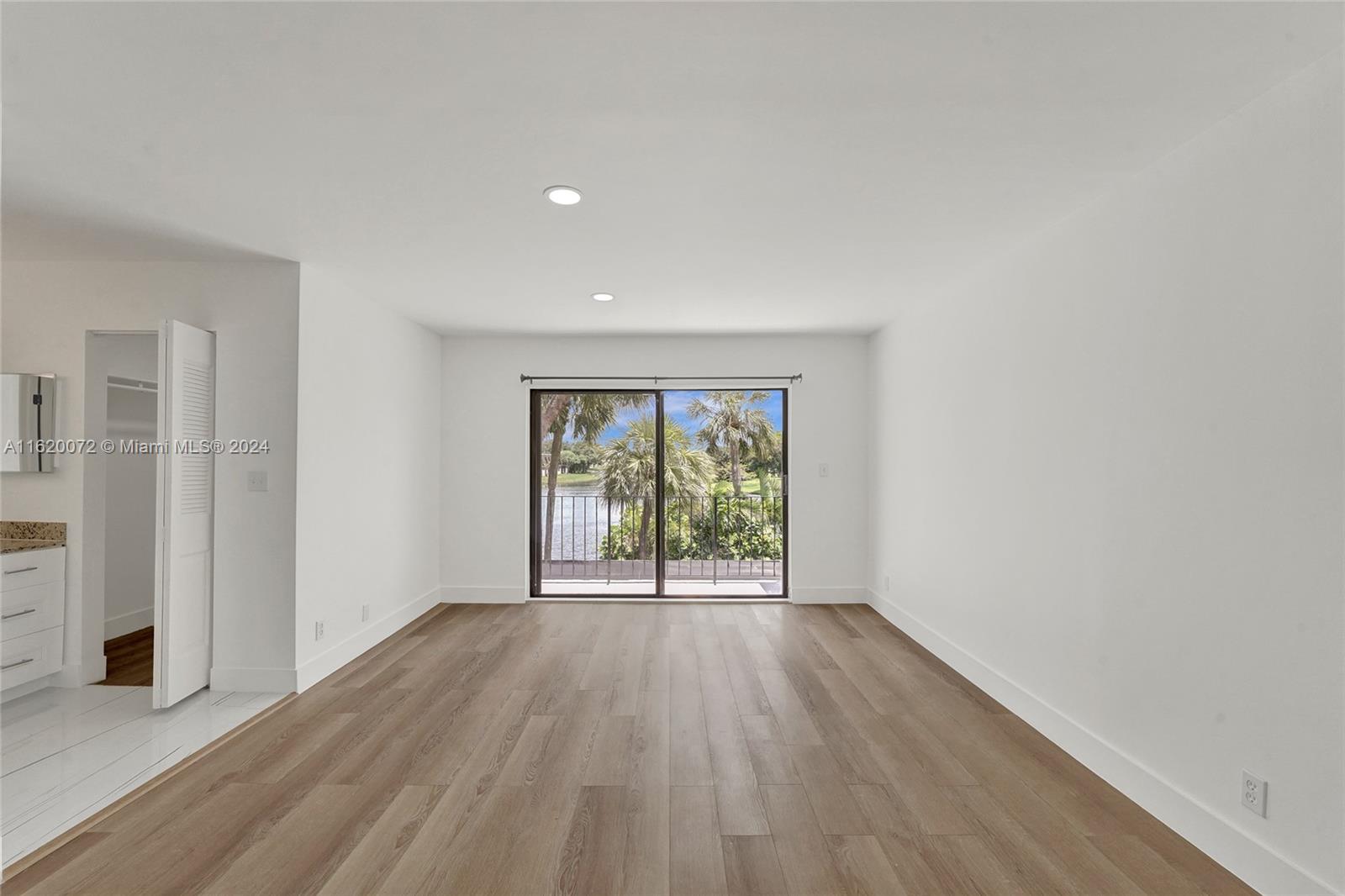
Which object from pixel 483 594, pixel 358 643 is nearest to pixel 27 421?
pixel 358 643

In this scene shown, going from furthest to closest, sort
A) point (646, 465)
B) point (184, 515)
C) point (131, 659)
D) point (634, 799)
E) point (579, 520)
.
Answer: point (579, 520), point (646, 465), point (131, 659), point (184, 515), point (634, 799)

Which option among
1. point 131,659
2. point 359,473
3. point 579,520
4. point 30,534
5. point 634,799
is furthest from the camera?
→ point 579,520

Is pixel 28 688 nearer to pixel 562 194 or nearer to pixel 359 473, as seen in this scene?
pixel 359 473

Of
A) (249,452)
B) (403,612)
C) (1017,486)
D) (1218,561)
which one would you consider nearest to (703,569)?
(403,612)

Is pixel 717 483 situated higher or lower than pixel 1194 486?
lower

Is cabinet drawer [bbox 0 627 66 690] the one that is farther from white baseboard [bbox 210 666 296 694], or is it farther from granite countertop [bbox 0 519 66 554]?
white baseboard [bbox 210 666 296 694]

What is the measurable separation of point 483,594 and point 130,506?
2739 millimetres

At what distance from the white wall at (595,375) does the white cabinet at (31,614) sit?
8.78 feet

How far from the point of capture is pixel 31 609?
3.64 meters

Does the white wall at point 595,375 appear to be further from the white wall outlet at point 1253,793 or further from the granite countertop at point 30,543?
the white wall outlet at point 1253,793

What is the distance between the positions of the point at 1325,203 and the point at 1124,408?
0.93 meters

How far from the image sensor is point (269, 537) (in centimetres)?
377

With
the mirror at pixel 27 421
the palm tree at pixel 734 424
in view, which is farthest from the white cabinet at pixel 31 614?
the palm tree at pixel 734 424

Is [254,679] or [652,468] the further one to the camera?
[652,468]
